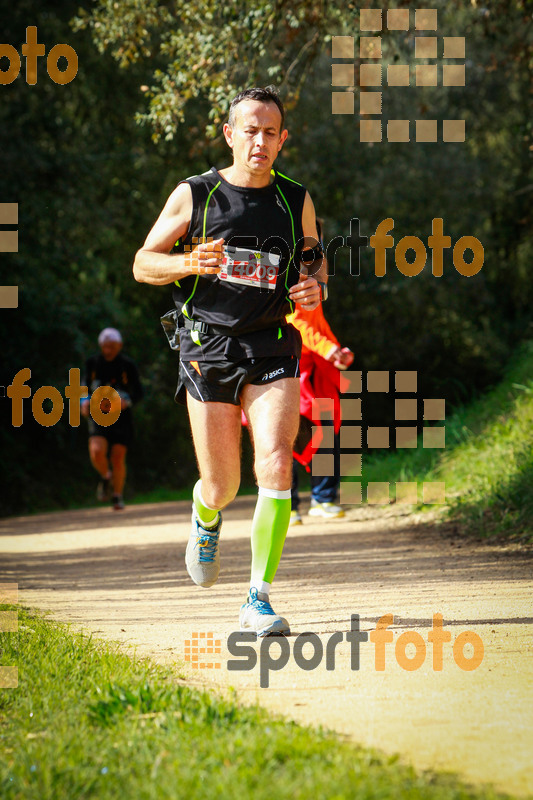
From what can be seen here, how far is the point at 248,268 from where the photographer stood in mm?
4605

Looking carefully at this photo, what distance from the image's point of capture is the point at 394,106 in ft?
70.1

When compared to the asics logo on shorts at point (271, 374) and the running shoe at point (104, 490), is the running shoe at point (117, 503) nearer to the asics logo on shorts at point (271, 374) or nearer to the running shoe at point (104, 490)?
the running shoe at point (104, 490)

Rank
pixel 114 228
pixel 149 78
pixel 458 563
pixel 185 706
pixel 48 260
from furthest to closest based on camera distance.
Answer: pixel 114 228 → pixel 149 78 → pixel 48 260 → pixel 458 563 → pixel 185 706

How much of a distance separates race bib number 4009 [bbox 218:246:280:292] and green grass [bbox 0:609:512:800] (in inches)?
73.3

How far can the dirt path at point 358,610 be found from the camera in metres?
2.98

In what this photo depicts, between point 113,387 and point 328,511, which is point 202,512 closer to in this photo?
point 328,511

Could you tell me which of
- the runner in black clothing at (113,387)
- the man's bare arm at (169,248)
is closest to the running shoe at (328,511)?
the runner in black clothing at (113,387)

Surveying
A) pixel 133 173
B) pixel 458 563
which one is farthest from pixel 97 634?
pixel 133 173

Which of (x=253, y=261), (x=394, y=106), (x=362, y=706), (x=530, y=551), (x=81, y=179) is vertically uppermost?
(x=394, y=106)

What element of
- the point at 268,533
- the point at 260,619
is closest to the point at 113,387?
the point at 268,533

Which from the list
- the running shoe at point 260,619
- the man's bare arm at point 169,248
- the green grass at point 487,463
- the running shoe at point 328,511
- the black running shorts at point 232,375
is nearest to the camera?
the running shoe at point 260,619

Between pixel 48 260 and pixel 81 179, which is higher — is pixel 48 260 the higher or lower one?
the lower one

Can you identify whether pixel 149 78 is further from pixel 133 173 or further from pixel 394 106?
pixel 394 106

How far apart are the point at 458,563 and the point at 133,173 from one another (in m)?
15.7
